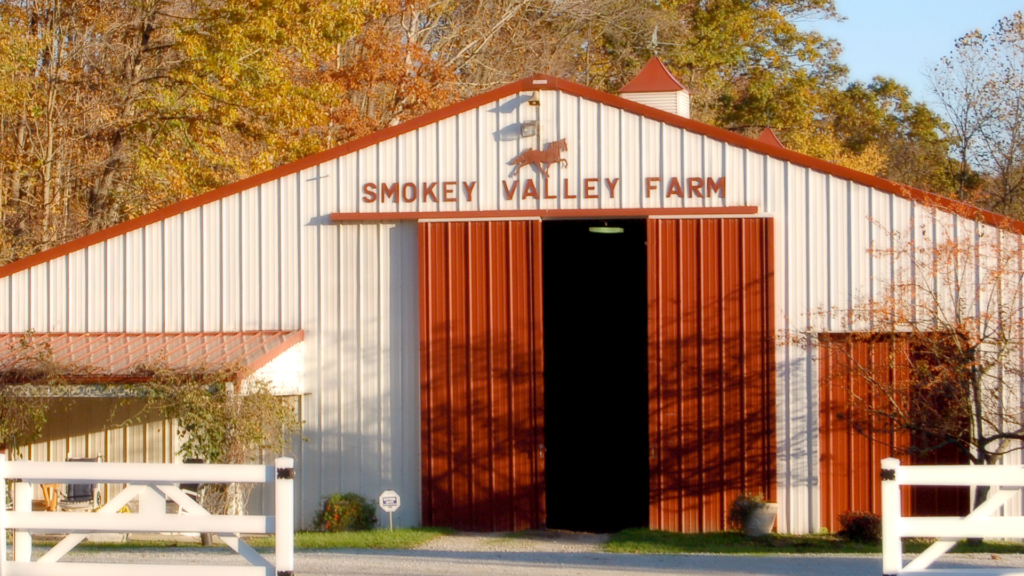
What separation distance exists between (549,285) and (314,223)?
26.9 feet

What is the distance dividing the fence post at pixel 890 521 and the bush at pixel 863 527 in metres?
5.59

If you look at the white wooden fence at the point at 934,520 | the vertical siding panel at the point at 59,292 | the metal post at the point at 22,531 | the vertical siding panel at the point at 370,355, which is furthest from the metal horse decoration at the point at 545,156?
the metal post at the point at 22,531

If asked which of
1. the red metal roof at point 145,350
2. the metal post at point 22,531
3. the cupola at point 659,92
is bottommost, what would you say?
the metal post at point 22,531

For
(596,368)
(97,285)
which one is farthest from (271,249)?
(596,368)

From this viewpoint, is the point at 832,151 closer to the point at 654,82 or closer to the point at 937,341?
the point at 654,82

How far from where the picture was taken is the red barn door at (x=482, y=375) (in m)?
13.5

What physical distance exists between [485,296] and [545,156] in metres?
1.89

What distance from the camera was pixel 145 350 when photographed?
1328cm

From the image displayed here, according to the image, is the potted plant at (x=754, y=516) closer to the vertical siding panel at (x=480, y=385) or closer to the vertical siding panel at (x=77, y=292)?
the vertical siding panel at (x=480, y=385)

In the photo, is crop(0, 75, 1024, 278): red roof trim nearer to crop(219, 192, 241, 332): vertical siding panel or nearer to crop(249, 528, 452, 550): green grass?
crop(219, 192, 241, 332): vertical siding panel

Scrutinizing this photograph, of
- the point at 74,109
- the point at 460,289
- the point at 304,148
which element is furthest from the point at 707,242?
the point at 74,109

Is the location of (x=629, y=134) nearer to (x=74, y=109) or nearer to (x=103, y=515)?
(x=103, y=515)

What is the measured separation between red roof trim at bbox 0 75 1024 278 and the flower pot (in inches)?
156

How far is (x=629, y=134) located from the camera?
43.9 feet
